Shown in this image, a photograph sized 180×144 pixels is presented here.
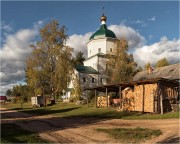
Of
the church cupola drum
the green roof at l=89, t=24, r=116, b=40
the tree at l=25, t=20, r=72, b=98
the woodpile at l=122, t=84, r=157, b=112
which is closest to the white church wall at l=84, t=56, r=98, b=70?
the church cupola drum

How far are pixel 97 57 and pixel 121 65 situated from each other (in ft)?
26.0

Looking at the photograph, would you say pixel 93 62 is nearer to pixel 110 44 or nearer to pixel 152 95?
pixel 110 44

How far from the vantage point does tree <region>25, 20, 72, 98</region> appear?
37531 millimetres

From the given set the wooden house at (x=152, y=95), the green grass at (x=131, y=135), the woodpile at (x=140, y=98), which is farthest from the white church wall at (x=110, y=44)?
the green grass at (x=131, y=135)

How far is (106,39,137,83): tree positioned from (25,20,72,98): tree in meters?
9.84

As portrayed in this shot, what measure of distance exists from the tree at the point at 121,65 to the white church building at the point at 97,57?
3082 millimetres

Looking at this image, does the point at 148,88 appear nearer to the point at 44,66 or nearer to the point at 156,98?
the point at 156,98

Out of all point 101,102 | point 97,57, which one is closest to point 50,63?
point 101,102

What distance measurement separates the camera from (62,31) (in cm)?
4028

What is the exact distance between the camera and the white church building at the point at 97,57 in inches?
1997

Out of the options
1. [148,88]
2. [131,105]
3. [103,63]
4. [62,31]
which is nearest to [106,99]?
[131,105]

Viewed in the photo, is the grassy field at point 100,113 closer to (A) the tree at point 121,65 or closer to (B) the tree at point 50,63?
(B) the tree at point 50,63

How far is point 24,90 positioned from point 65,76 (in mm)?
24044

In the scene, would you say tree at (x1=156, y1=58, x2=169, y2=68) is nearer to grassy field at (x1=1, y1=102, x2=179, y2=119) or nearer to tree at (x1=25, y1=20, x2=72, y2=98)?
tree at (x1=25, y1=20, x2=72, y2=98)
